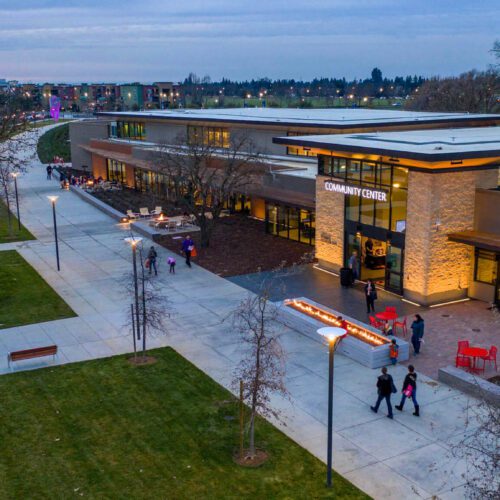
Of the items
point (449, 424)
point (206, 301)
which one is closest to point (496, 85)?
point (206, 301)

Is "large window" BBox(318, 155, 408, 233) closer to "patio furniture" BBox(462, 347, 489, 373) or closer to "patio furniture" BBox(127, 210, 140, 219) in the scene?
"patio furniture" BBox(462, 347, 489, 373)

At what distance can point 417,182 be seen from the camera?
1057 inches

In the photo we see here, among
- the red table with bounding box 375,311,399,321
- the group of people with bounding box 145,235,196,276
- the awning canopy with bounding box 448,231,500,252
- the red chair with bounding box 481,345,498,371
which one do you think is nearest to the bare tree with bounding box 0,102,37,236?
the group of people with bounding box 145,235,196,276

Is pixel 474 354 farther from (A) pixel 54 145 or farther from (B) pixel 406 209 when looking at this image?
(A) pixel 54 145

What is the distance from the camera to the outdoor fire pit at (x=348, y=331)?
2133 cm

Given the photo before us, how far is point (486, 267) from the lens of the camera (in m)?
27.3

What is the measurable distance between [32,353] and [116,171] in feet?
162

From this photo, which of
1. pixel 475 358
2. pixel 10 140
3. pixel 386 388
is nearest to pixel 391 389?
pixel 386 388

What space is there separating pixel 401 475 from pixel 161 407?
7.03 meters

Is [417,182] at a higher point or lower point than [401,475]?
higher

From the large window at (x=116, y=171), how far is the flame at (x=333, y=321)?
43.8m

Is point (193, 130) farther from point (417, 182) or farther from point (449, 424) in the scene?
point (449, 424)

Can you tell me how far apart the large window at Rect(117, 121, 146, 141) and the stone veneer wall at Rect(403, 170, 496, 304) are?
44.8 meters

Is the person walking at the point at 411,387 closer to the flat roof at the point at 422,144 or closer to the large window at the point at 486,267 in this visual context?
the flat roof at the point at 422,144
